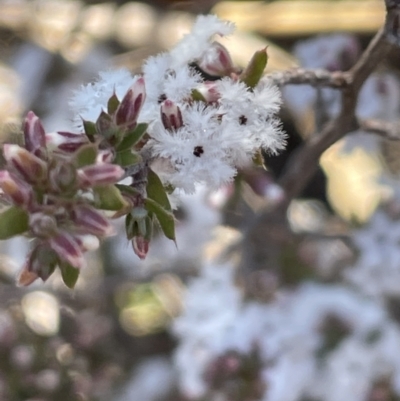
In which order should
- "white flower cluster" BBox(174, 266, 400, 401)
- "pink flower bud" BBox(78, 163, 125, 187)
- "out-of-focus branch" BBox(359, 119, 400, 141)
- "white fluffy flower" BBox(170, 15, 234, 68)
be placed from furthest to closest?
"white flower cluster" BBox(174, 266, 400, 401)
"out-of-focus branch" BBox(359, 119, 400, 141)
"white fluffy flower" BBox(170, 15, 234, 68)
"pink flower bud" BBox(78, 163, 125, 187)

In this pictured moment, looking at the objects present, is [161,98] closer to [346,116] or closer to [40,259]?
[40,259]

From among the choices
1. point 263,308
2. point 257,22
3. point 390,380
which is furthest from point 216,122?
point 257,22

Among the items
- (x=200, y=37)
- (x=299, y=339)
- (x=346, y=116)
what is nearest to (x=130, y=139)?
(x=200, y=37)

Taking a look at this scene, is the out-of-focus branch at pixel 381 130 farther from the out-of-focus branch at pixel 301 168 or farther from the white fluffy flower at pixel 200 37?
the white fluffy flower at pixel 200 37

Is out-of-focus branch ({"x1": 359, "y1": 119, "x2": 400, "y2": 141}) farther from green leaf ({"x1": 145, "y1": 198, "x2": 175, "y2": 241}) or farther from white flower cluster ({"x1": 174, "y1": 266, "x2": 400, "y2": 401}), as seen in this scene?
white flower cluster ({"x1": 174, "y1": 266, "x2": 400, "y2": 401})

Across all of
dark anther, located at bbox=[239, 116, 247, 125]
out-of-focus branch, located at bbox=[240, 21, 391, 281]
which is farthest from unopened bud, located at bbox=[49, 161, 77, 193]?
out-of-focus branch, located at bbox=[240, 21, 391, 281]

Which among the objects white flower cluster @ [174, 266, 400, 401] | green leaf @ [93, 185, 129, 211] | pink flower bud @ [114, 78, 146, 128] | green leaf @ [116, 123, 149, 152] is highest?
pink flower bud @ [114, 78, 146, 128]

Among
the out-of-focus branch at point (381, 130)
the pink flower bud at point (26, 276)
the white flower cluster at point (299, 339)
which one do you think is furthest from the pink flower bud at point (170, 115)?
the white flower cluster at point (299, 339)
